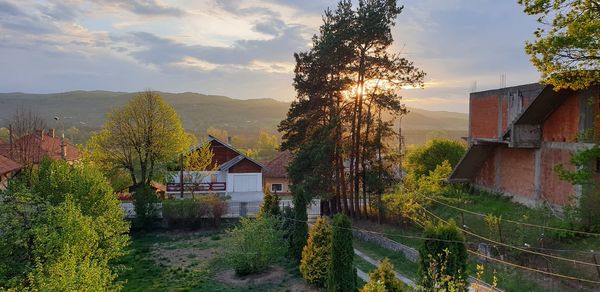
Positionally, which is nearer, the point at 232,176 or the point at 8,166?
the point at 8,166

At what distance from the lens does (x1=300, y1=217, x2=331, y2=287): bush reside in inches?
669

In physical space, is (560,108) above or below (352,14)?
below

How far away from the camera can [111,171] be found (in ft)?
110

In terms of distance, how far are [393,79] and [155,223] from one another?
752 inches

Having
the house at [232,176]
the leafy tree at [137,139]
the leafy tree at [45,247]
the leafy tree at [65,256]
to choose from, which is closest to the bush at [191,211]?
the leafy tree at [137,139]

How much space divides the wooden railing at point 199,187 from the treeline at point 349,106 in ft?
56.6

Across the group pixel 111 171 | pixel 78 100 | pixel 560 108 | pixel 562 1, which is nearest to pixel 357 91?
pixel 560 108

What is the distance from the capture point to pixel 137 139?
3325 cm

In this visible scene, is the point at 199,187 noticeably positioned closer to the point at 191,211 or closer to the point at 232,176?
the point at 232,176

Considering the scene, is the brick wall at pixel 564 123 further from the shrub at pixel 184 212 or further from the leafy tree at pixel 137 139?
the leafy tree at pixel 137 139

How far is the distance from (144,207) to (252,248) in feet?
43.3

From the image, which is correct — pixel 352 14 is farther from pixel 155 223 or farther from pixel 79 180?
pixel 155 223

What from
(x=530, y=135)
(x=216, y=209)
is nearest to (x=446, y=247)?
(x=530, y=135)

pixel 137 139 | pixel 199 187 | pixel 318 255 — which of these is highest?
pixel 137 139
